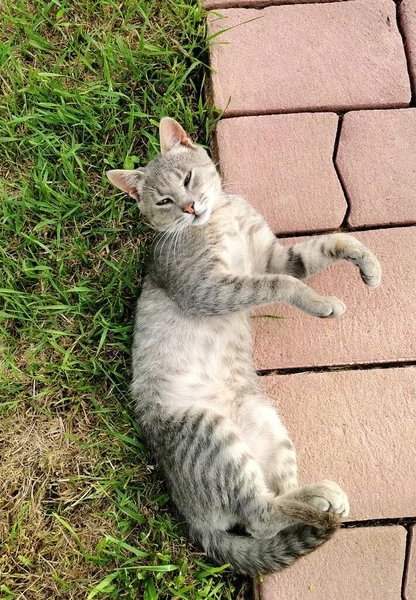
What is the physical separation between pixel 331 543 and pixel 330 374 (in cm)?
60

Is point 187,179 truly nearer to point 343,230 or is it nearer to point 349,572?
point 343,230

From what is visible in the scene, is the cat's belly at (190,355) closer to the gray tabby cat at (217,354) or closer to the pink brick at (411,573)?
the gray tabby cat at (217,354)

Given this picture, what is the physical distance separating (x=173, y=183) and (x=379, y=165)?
0.86 metres

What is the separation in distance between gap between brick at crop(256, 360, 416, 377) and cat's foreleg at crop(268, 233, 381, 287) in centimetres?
31

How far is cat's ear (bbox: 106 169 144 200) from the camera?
6.97 ft

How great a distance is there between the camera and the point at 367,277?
2105 mm

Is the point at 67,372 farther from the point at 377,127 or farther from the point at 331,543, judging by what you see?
the point at 377,127

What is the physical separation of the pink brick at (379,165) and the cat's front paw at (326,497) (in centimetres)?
102

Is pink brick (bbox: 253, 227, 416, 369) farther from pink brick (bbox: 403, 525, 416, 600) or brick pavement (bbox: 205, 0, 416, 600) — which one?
pink brick (bbox: 403, 525, 416, 600)

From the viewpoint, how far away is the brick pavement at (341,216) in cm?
199

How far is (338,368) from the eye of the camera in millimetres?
2156

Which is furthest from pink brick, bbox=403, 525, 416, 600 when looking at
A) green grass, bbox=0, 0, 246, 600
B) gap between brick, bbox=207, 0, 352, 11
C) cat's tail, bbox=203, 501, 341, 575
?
gap between brick, bbox=207, 0, 352, 11

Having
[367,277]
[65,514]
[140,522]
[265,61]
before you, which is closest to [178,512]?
[140,522]

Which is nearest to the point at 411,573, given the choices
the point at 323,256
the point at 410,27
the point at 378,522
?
the point at 378,522
